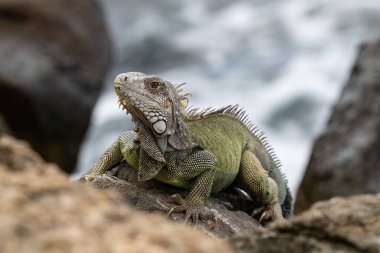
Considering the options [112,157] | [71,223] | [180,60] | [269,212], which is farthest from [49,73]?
[71,223]

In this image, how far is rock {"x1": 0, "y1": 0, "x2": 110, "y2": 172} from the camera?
15.4 meters

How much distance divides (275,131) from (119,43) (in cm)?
605

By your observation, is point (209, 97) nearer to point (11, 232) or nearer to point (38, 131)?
point (38, 131)

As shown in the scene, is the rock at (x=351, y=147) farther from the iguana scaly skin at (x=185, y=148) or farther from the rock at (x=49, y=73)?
the rock at (x=49, y=73)

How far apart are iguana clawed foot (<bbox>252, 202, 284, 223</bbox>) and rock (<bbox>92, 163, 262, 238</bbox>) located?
8.5 inches

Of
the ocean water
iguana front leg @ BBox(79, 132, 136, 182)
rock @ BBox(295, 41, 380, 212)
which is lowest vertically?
iguana front leg @ BBox(79, 132, 136, 182)

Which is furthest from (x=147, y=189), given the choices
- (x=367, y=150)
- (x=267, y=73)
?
(x=267, y=73)

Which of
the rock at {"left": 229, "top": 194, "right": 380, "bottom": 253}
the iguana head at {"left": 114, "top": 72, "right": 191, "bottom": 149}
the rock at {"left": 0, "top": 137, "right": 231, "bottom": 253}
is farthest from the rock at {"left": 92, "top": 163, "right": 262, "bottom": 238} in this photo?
the rock at {"left": 0, "top": 137, "right": 231, "bottom": 253}

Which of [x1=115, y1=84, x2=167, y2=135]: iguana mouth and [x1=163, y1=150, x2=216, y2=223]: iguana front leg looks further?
[x1=163, y1=150, x2=216, y2=223]: iguana front leg

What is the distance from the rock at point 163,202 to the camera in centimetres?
514

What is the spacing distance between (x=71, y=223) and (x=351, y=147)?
28.5 feet

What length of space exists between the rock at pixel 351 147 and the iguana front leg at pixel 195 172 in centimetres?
502

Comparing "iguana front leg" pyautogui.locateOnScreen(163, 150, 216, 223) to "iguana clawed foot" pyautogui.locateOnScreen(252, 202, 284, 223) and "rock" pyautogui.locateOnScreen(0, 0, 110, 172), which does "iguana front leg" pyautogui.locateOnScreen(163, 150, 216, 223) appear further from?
"rock" pyautogui.locateOnScreen(0, 0, 110, 172)

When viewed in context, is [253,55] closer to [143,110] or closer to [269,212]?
[269,212]
